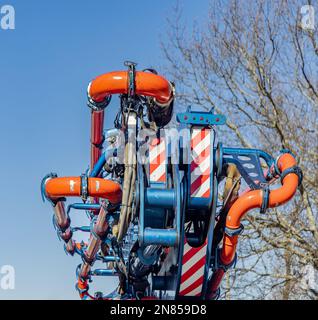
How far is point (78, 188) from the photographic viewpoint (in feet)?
17.6

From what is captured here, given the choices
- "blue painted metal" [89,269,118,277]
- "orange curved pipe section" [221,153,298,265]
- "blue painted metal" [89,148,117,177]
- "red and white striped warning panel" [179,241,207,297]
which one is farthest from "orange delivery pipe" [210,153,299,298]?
"blue painted metal" [89,269,118,277]

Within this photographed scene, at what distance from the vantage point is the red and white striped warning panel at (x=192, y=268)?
5.27 meters

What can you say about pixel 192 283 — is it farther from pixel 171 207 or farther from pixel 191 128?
pixel 191 128

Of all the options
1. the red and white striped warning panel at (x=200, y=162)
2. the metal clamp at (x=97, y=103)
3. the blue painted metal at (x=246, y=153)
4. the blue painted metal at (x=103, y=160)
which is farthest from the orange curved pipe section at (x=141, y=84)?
the blue painted metal at (x=103, y=160)

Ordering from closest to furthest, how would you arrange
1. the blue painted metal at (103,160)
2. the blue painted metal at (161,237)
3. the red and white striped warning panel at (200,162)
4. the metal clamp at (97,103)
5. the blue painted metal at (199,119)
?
1. the blue painted metal at (161,237)
2. the red and white striped warning panel at (200,162)
3. the blue painted metal at (199,119)
4. the metal clamp at (97,103)
5. the blue painted metal at (103,160)

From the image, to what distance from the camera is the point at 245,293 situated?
12.6 m

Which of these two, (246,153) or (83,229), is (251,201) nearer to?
(246,153)

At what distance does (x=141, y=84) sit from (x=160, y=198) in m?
0.95

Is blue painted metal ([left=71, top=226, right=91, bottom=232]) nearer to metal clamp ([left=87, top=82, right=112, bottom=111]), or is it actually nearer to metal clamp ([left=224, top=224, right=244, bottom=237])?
metal clamp ([left=87, top=82, right=112, bottom=111])

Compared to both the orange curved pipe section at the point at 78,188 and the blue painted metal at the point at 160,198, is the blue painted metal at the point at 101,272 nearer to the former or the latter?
the orange curved pipe section at the point at 78,188

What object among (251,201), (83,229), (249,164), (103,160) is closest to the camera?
(251,201)

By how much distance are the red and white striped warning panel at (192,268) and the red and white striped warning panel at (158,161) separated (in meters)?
0.57

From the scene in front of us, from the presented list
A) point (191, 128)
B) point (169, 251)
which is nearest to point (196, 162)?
point (191, 128)

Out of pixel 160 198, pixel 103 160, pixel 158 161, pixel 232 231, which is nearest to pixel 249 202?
pixel 232 231
